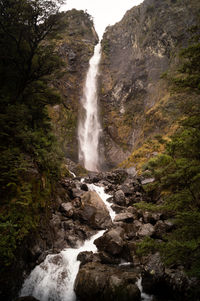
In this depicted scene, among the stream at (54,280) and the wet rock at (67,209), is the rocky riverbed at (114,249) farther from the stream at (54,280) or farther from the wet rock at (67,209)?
the stream at (54,280)

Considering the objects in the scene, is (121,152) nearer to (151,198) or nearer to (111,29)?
(151,198)

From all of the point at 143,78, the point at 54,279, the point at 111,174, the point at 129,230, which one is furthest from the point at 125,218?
the point at 143,78

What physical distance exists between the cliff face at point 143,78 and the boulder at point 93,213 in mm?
18237

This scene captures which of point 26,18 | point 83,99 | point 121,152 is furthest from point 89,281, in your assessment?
point 83,99

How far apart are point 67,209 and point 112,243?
133 inches

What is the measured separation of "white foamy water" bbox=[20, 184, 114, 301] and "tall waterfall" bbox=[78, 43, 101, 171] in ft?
82.3

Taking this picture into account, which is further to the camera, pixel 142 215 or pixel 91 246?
pixel 142 215

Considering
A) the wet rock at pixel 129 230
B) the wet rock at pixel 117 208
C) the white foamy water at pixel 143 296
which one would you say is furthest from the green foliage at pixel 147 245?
the wet rock at pixel 117 208

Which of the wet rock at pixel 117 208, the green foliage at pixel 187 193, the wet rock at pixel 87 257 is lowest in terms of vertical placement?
the wet rock at pixel 117 208

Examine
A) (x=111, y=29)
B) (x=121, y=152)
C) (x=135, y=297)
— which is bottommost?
(x=121, y=152)

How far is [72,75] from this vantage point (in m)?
44.1

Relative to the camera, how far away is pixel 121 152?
33969mm

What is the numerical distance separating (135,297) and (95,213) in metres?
5.43

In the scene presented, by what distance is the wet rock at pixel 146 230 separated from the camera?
9301 mm
